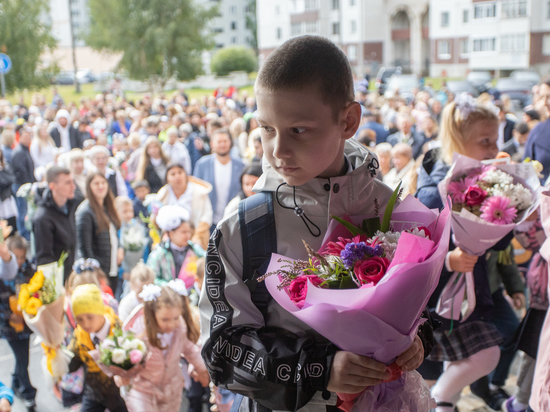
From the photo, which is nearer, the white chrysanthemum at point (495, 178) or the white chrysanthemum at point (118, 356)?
the white chrysanthemum at point (495, 178)

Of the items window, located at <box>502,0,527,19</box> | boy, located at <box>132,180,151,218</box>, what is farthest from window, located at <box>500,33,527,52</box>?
boy, located at <box>132,180,151,218</box>

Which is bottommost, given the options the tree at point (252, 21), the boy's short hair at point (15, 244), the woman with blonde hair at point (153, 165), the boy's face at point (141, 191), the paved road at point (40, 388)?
the paved road at point (40, 388)

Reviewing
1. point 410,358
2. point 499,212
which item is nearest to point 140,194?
point 499,212

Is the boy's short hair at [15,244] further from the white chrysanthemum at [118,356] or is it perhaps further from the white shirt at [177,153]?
the white shirt at [177,153]

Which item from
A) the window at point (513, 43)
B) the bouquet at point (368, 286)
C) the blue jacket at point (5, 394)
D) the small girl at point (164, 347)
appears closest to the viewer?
the bouquet at point (368, 286)

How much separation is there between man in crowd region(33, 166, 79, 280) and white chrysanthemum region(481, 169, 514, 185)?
4195 mm

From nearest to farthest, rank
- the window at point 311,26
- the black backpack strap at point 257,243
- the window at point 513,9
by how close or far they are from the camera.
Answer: the black backpack strap at point 257,243 → the window at point 513,9 → the window at point 311,26

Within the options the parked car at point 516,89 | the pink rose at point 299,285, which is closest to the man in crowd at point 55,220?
the pink rose at point 299,285

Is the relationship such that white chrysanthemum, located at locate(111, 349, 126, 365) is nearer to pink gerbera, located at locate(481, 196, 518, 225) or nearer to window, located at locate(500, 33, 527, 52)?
pink gerbera, located at locate(481, 196, 518, 225)

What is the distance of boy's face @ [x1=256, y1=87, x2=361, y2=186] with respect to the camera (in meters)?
1.51

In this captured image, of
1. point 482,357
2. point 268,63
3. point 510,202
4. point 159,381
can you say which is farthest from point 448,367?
point 268,63

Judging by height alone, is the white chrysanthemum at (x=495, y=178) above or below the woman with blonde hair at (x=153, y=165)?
above

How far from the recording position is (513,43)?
4053 centimetres

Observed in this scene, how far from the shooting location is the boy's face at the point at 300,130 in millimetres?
1510
